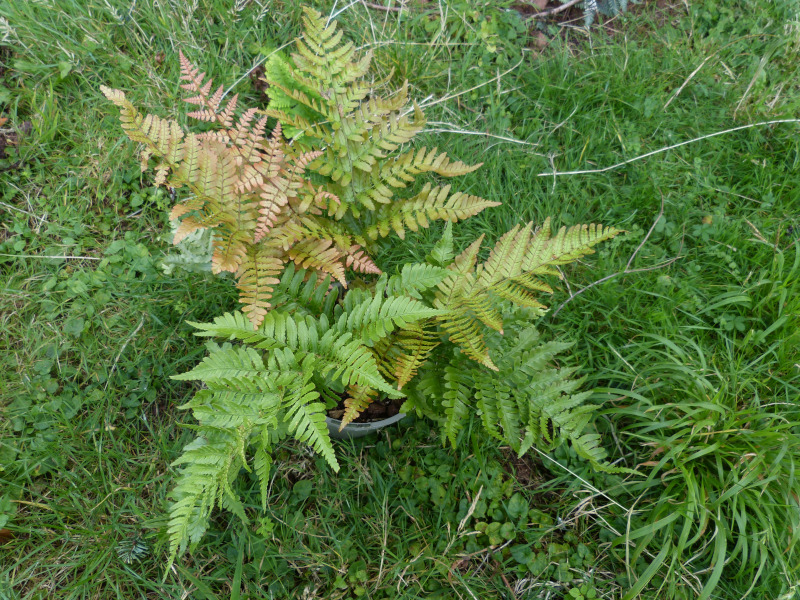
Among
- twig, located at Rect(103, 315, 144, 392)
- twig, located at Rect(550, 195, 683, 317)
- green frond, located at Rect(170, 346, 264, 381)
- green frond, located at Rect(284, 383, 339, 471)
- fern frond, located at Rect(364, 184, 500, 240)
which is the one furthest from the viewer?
twig, located at Rect(550, 195, 683, 317)

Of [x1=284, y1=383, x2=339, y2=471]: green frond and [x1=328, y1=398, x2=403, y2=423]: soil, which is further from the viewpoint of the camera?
[x1=328, y1=398, x2=403, y2=423]: soil

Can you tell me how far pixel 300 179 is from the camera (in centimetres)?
225

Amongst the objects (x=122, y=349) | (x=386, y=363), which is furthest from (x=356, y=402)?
(x=122, y=349)

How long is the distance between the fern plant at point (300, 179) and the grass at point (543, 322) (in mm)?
685

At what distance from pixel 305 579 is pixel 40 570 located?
1300 mm

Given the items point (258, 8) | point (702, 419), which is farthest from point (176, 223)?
point (702, 419)

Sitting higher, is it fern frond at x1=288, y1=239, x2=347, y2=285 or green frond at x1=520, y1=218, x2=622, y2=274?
green frond at x1=520, y1=218, x2=622, y2=274

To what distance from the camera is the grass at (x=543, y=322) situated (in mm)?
2555

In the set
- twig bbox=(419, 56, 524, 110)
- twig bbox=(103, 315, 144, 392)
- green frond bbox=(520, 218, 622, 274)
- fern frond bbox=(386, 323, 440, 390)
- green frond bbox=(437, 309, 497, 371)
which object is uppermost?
twig bbox=(419, 56, 524, 110)

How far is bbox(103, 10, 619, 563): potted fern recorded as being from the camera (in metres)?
1.99

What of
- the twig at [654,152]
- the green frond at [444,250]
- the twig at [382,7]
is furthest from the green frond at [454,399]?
the twig at [382,7]

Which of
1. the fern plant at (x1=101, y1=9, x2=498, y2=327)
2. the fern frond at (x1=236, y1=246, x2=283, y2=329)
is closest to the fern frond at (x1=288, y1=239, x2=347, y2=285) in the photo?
the fern plant at (x1=101, y1=9, x2=498, y2=327)

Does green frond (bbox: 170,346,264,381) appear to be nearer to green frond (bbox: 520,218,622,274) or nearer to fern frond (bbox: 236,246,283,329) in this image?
fern frond (bbox: 236,246,283,329)

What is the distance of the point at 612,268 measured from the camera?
307 cm
